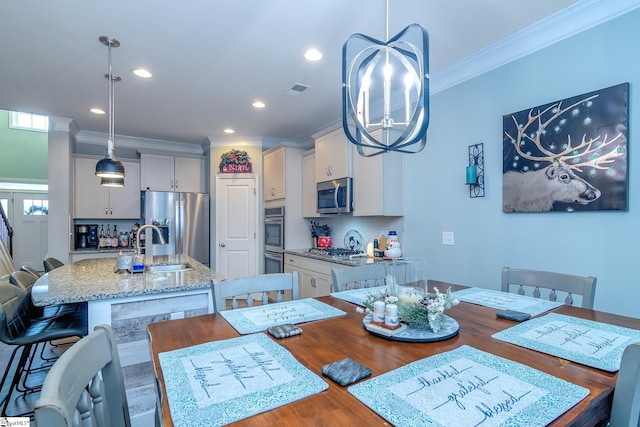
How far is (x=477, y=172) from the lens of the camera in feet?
8.68

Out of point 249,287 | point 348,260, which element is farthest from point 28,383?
point 348,260

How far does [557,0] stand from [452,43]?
2.12ft

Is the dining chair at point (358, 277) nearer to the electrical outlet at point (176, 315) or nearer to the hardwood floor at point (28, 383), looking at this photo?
the electrical outlet at point (176, 315)

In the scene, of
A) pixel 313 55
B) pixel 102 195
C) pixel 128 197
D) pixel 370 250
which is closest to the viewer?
pixel 313 55

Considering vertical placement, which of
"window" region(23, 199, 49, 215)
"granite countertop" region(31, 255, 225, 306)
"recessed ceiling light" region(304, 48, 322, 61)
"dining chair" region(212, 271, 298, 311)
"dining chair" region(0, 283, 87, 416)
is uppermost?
"recessed ceiling light" region(304, 48, 322, 61)

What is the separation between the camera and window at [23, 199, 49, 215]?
6.66m

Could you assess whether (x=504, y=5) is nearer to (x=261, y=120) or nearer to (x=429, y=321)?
(x=429, y=321)

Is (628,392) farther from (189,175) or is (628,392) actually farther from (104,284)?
(189,175)

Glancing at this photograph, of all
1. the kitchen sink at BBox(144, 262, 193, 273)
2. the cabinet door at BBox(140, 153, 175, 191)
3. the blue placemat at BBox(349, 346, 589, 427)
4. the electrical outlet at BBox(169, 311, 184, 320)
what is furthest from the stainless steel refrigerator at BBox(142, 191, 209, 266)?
the blue placemat at BBox(349, 346, 589, 427)

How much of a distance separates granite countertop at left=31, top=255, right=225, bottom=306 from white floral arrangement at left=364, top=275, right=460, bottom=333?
48.3 inches

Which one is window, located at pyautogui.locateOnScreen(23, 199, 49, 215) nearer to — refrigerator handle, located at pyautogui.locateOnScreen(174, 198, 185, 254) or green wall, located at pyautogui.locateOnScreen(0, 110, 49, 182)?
green wall, located at pyautogui.locateOnScreen(0, 110, 49, 182)

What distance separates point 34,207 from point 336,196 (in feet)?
22.3

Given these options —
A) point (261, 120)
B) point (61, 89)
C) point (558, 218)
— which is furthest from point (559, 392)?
point (61, 89)

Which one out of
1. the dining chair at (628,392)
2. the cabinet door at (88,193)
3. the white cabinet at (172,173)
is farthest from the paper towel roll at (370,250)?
the cabinet door at (88,193)
